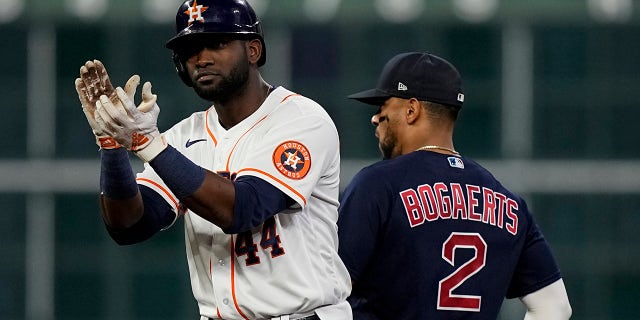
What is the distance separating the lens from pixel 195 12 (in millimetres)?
3377

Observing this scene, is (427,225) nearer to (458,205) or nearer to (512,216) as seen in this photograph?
(458,205)

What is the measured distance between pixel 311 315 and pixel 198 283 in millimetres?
337

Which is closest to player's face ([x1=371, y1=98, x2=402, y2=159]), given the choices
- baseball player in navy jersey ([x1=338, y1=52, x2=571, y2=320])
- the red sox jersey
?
baseball player in navy jersey ([x1=338, y1=52, x2=571, y2=320])

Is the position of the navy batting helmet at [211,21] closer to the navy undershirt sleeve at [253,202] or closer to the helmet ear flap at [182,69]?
the helmet ear flap at [182,69]

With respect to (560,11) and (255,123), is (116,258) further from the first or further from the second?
(255,123)

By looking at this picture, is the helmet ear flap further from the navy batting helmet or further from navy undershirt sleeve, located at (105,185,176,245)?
navy undershirt sleeve, located at (105,185,176,245)

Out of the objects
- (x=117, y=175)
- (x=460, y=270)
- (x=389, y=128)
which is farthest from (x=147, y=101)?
(x=460, y=270)

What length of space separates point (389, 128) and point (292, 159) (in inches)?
31.6

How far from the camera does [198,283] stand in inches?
136

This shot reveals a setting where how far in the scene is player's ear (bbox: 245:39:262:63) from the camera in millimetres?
3451

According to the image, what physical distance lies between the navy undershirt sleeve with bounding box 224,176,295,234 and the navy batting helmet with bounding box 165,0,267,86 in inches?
16.3

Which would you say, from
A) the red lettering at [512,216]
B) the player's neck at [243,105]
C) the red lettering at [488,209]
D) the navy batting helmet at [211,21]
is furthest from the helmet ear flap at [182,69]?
the red lettering at [512,216]

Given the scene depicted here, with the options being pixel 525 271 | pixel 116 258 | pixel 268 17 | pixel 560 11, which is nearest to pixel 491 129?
pixel 560 11

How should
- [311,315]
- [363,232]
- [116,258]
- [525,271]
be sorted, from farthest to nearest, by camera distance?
[116,258]
[525,271]
[363,232]
[311,315]
